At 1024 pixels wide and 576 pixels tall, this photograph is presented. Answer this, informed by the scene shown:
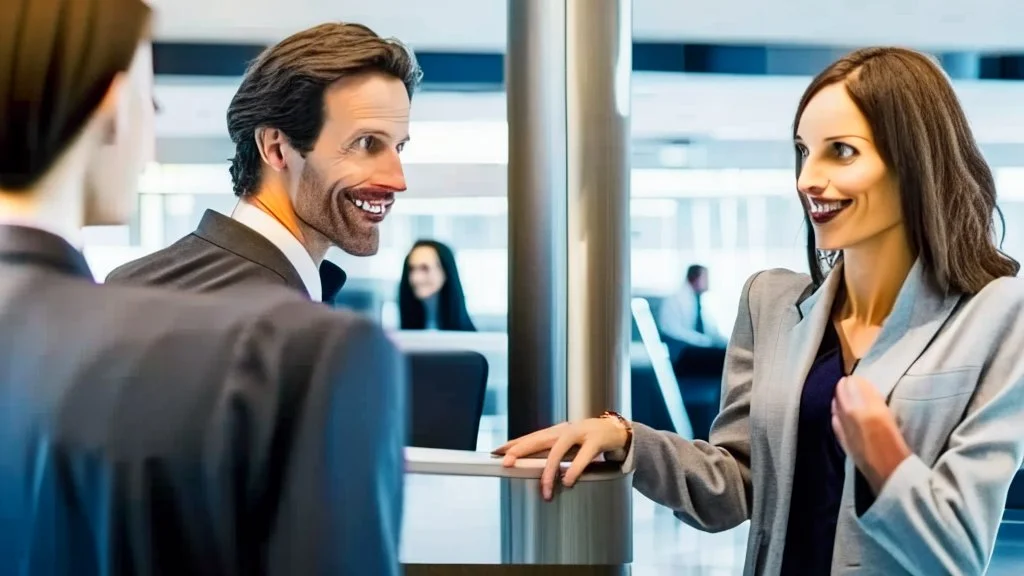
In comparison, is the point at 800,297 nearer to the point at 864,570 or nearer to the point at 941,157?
the point at 941,157

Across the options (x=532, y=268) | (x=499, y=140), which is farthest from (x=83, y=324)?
(x=499, y=140)

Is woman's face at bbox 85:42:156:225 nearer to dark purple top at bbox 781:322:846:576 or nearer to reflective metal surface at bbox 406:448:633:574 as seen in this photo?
reflective metal surface at bbox 406:448:633:574

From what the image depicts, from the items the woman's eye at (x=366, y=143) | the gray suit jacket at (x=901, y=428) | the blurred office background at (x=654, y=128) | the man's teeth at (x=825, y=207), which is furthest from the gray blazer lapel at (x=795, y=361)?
the blurred office background at (x=654, y=128)

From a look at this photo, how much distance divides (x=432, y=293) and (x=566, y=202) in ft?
11.2

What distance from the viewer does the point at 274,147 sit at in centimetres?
131

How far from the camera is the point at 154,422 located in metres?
0.52

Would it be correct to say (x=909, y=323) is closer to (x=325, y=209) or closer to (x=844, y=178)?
(x=844, y=178)

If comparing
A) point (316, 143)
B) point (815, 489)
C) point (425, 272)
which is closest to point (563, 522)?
point (815, 489)

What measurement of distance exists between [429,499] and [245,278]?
0.36 m

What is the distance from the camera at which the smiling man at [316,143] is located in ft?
4.20

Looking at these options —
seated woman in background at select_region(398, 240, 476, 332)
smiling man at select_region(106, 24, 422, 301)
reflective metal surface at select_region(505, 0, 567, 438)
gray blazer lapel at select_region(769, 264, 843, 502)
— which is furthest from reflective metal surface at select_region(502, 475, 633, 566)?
seated woman in background at select_region(398, 240, 476, 332)

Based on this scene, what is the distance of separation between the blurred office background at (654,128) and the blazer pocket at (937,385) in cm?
344

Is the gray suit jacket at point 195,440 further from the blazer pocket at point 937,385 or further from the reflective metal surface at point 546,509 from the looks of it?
the blazer pocket at point 937,385

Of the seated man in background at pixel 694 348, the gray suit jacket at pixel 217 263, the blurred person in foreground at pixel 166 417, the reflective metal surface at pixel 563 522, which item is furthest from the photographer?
the seated man in background at pixel 694 348
